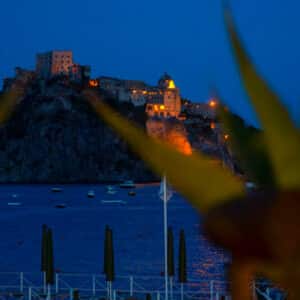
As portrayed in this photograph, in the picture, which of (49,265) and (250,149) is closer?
(250,149)

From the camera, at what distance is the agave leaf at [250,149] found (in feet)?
3.78

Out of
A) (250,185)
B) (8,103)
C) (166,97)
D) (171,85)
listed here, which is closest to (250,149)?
(250,185)

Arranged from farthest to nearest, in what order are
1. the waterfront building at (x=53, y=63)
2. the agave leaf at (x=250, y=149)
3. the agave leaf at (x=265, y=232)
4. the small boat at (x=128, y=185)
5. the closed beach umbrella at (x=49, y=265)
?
1. the small boat at (x=128, y=185)
2. the waterfront building at (x=53, y=63)
3. the closed beach umbrella at (x=49, y=265)
4. the agave leaf at (x=250, y=149)
5. the agave leaf at (x=265, y=232)

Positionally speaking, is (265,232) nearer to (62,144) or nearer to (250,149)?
(250,149)

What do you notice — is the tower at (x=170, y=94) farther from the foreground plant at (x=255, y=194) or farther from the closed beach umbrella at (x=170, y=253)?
the foreground plant at (x=255, y=194)

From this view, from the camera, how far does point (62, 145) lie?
149 metres

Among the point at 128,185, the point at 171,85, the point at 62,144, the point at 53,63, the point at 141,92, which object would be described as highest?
the point at 53,63

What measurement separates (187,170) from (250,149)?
122mm

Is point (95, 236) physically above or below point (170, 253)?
above

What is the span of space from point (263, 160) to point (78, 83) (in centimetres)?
14757

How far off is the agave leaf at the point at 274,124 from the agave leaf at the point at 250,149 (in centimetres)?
5

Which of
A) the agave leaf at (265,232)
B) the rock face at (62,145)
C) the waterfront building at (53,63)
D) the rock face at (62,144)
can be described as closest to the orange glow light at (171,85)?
the rock face at (62,145)

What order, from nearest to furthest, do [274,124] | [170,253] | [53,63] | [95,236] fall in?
[274,124] < [170,253] < [95,236] < [53,63]

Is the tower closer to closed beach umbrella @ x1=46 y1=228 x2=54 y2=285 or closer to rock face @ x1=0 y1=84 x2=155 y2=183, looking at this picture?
rock face @ x1=0 y1=84 x2=155 y2=183
